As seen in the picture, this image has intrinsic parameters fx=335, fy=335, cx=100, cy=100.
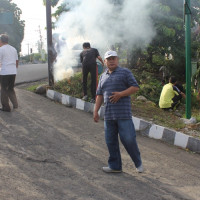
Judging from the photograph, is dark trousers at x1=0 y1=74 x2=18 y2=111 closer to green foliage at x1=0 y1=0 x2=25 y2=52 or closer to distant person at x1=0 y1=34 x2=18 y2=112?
distant person at x1=0 y1=34 x2=18 y2=112

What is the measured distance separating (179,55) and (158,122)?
19.0 ft

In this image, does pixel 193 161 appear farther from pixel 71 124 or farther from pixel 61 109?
pixel 61 109

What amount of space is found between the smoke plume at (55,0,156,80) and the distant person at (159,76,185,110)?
3.36 m

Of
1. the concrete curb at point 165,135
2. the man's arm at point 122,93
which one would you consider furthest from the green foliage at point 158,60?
the man's arm at point 122,93

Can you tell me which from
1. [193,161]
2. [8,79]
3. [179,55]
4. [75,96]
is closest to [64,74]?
[75,96]

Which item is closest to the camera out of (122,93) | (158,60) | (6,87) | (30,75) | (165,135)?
(122,93)

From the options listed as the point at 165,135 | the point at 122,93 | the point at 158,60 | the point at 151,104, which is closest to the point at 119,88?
the point at 122,93

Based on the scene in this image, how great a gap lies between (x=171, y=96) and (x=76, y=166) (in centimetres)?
466

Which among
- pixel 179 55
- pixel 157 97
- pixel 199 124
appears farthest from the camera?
pixel 179 55

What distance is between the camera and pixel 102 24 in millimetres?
11125

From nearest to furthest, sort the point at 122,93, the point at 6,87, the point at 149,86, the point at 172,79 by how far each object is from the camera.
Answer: the point at 122,93 → the point at 6,87 → the point at 172,79 → the point at 149,86

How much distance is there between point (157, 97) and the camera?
1033 cm

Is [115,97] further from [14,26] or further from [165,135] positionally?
[14,26]

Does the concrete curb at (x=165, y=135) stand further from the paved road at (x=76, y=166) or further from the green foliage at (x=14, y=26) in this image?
the green foliage at (x=14, y=26)
